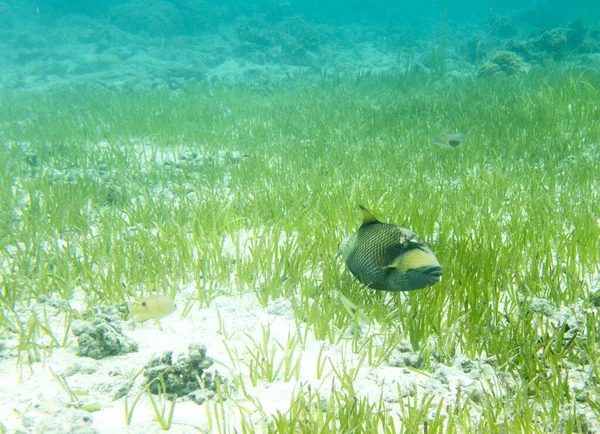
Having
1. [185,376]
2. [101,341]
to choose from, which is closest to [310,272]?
[185,376]

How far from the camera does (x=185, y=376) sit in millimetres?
2533

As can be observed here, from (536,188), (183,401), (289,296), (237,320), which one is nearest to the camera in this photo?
(183,401)

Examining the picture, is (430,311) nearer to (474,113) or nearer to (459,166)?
(459,166)

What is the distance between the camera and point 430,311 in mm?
2893

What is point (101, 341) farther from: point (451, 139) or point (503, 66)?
point (503, 66)

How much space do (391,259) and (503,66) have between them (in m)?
18.9

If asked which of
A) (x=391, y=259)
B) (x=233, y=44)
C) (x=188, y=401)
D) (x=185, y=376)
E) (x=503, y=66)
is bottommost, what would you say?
(x=188, y=401)

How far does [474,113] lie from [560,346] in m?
8.64

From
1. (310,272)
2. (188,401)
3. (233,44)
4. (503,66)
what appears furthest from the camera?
(233,44)

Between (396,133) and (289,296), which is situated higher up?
(396,133)

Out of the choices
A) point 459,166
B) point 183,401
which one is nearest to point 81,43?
point 459,166

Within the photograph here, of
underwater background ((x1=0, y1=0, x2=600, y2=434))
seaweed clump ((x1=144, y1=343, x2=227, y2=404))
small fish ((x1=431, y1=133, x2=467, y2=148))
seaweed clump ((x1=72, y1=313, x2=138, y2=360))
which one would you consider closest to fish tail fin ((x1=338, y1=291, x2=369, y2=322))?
underwater background ((x1=0, y1=0, x2=600, y2=434))

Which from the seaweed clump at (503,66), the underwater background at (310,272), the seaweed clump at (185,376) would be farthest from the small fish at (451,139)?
the seaweed clump at (503,66)

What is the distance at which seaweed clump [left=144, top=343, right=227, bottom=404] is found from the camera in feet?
8.23
